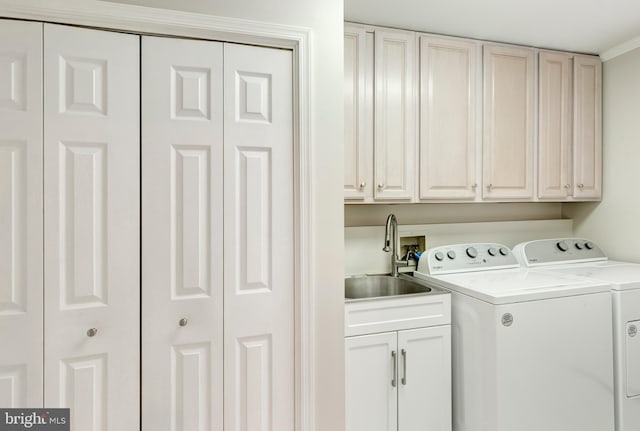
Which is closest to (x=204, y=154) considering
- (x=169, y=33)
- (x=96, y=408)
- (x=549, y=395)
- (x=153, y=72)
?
(x=153, y=72)

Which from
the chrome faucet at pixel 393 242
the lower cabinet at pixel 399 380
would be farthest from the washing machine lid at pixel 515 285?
the lower cabinet at pixel 399 380

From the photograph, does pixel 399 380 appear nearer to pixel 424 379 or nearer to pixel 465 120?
pixel 424 379

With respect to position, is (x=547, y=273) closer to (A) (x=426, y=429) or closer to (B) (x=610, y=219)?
(B) (x=610, y=219)

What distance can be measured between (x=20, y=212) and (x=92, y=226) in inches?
8.1

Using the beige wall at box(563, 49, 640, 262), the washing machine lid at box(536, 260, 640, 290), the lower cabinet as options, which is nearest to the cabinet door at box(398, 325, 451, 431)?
the lower cabinet

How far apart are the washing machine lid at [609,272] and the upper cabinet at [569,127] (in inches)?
18.0

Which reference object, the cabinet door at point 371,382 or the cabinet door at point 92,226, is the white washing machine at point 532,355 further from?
the cabinet door at point 92,226

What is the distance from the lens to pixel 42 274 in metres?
1.24

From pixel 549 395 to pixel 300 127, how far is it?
5.60 ft

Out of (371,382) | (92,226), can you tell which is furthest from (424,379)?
(92,226)

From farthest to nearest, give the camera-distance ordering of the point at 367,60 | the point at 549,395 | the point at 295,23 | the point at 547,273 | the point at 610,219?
the point at 610,219 → the point at 547,273 → the point at 367,60 → the point at 549,395 → the point at 295,23

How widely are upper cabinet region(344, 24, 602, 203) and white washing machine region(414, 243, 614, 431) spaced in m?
0.66

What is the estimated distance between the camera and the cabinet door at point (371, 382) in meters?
1.76

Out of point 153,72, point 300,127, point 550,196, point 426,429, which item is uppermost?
point 153,72
